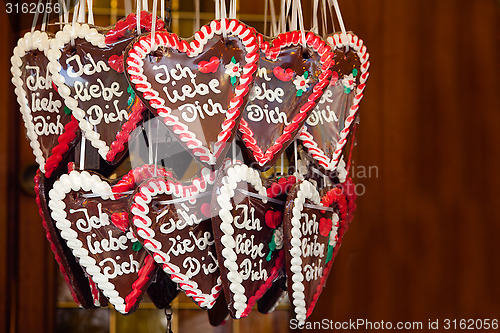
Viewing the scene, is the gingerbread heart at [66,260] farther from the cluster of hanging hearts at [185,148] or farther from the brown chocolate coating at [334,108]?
the brown chocolate coating at [334,108]

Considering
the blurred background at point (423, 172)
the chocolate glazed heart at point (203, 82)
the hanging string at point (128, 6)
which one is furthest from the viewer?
the blurred background at point (423, 172)

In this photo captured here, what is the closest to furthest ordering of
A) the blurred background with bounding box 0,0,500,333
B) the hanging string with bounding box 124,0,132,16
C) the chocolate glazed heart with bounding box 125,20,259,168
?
the chocolate glazed heart with bounding box 125,20,259,168 < the hanging string with bounding box 124,0,132,16 < the blurred background with bounding box 0,0,500,333

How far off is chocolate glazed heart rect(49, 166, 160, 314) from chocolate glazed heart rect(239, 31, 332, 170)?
0.12 m

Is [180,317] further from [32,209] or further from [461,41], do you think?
[461,41]

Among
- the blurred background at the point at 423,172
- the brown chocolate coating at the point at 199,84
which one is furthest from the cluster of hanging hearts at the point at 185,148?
the blurred background at the point at 423,172

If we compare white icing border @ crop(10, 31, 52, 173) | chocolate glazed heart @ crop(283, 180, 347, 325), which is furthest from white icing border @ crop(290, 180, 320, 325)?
white icing border @ crop(10, 31, 52, 173)

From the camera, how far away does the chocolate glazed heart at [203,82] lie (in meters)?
0.45

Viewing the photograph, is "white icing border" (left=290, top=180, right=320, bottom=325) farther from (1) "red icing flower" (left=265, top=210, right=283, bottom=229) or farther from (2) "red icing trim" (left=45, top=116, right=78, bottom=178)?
(2) "red icing trim" (left=45, top=116, right=78, bottom=178)

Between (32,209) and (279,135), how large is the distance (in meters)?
0.82

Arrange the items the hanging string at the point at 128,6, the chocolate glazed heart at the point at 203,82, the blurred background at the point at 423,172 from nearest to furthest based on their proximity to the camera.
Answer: the chocolate glazed heart at the point at 203,82, the hanging string at the point at 128,6, the blurred background at the point at 423,172

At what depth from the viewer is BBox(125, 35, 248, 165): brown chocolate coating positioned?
1.48ft

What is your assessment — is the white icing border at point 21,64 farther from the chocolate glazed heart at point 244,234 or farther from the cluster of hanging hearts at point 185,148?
the chocolate glazed heart at point 244,234

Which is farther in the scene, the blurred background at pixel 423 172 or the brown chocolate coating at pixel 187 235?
the blurred background at pixel 423 172

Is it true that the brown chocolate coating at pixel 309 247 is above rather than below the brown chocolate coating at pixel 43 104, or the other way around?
below
